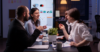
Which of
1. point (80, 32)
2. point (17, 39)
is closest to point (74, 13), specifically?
point (80, 32)

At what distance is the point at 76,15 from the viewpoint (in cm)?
204

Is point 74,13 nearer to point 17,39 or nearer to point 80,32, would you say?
point 80,32

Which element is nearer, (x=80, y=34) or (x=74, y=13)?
(x=80, y=34)

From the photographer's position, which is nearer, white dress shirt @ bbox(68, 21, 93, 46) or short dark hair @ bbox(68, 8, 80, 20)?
white dress shirt @ bbox(68, 21, 93, 46)

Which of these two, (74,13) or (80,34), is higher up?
(74,13)

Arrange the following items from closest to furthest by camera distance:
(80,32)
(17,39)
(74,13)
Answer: (17,39) < (80,32) < (74,13)

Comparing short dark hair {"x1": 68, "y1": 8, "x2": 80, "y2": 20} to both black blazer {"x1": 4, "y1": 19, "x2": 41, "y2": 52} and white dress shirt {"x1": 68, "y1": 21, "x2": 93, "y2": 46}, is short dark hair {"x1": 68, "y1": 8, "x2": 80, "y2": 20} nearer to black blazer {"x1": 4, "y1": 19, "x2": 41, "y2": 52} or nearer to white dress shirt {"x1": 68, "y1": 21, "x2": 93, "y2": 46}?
white dress shirt {"x1": 68, "y1": 21, "x2": 93, "y2": 46}

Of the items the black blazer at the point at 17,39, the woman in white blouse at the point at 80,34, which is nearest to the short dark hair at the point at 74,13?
the woman in white blouse at the point at 80,34

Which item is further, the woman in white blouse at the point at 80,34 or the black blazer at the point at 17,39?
the woman in white blouse at the point at 80,34

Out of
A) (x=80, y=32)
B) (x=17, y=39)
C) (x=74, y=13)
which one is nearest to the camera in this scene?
(x=17, y=39)

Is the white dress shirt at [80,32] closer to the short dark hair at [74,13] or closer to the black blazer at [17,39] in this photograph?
the short dark hair at [74,13]

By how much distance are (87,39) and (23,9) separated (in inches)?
38.8

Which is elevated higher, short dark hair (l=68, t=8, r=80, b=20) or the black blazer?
short dark hair (l=68, t=8, r=80, b=20)

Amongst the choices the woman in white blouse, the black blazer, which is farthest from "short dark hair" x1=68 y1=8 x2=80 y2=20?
the black blazer
